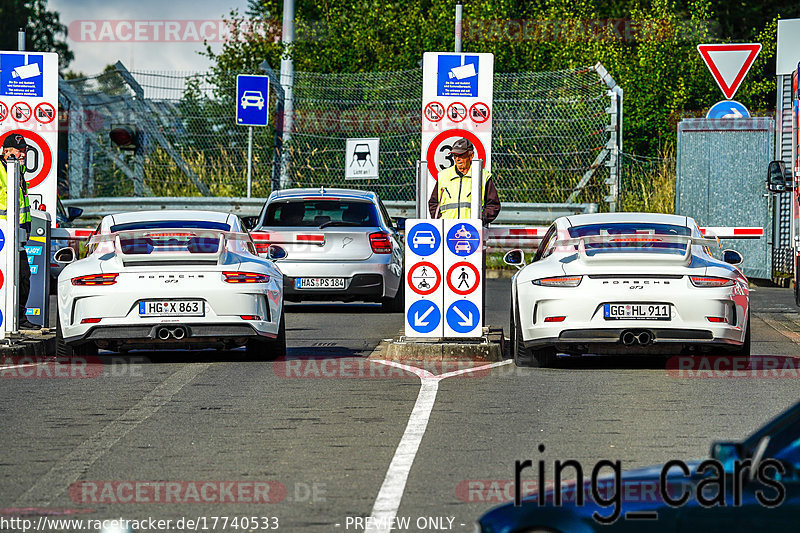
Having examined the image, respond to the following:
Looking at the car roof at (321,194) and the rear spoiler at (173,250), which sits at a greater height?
the car roof at (321,194)

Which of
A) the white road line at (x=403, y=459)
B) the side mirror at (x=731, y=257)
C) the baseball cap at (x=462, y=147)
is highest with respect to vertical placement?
the baseball cap at (x=462, y=147)

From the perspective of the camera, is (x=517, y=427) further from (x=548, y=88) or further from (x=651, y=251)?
(x=548, y=88)

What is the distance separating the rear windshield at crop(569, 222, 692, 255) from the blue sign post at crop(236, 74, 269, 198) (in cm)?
1546

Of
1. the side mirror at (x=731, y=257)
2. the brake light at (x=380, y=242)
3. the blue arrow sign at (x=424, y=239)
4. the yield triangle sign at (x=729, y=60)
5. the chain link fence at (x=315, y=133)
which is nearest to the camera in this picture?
the side mirror at (x=731, y=257)

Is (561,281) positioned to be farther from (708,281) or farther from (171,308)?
(171,308)

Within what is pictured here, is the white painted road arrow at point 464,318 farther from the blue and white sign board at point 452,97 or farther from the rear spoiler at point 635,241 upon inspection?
the blue and white sign board at point 452,97

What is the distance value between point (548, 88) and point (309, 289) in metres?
11.4

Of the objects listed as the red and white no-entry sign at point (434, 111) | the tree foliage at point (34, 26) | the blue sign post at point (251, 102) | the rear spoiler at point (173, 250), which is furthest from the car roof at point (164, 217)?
the tree foliage at point (34, 26)

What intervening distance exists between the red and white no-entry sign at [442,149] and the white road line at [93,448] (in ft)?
11.8

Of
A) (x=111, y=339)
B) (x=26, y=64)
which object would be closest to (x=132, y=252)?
(x=111, y=339)

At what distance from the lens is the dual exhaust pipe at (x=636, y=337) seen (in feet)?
39.3

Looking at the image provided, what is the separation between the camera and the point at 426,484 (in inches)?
287

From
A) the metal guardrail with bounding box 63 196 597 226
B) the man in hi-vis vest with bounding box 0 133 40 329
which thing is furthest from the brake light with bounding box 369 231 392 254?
the metal guardrail with bounding box 63 196 597 226

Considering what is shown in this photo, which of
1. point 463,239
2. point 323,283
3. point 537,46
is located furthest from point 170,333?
point 537,46
